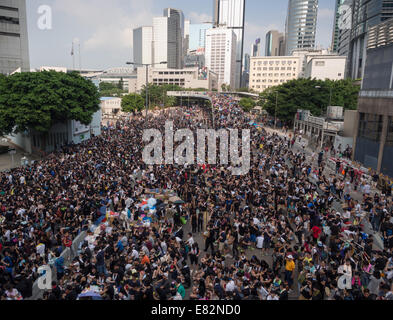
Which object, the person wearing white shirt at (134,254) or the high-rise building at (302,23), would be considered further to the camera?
the high-rise building at (302,23)

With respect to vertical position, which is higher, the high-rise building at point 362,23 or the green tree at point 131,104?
the high-rise building at point 362,23

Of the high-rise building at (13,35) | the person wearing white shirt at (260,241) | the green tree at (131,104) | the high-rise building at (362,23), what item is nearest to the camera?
the person wearing white shirt at (260,241)

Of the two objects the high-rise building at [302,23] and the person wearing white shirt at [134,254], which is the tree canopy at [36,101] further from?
the high-rise building at [302,23]

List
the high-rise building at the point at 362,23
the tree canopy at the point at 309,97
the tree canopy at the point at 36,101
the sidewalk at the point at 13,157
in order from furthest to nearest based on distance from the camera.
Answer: the high-rise building at the point at 362,23
the tree canopy at the point at 309,97
the sidewalk at the point at 13,157
the tree canopy at the point at 36,101

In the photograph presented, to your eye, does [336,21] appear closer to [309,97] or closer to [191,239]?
[309,97]

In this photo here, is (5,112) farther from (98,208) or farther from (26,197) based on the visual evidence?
(98,208)

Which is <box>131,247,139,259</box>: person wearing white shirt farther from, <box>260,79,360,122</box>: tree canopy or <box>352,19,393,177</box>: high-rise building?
<box>260,79,360,122</box>: tree canopy

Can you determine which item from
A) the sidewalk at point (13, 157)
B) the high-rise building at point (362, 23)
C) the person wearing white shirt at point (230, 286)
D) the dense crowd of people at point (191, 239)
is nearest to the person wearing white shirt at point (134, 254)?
the dense crowd of people at point (191, 239)
